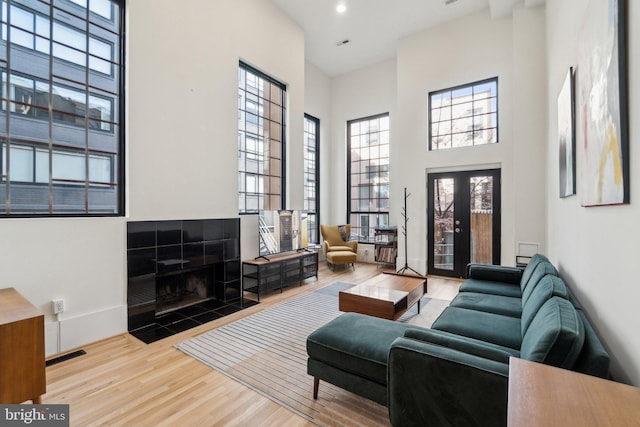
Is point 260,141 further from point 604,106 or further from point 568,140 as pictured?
point 604,106

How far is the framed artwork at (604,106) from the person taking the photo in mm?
1292

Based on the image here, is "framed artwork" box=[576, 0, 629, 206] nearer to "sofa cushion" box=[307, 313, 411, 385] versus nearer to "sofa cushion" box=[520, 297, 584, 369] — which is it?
"sofa cushion" box=[520, 297, 584, 369]

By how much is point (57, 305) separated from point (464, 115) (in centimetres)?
646

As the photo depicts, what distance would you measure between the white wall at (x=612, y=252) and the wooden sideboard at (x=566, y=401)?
1.38 ft

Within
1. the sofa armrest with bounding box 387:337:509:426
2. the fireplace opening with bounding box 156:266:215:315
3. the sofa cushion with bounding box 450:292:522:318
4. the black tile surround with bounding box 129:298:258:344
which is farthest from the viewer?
the fireplace opening with bounding box 156:266:215:315

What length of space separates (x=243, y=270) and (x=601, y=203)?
403 cm

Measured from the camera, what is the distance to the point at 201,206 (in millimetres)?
3900

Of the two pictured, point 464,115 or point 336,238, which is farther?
point 336,238

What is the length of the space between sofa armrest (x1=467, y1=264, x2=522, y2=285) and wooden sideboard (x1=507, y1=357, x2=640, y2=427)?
262 centimetres

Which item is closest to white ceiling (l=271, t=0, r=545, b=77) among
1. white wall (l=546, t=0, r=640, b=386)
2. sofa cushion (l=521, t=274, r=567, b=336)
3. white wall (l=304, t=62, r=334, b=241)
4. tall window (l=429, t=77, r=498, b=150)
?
white wall (l=304, t=62, r=334, b=241)

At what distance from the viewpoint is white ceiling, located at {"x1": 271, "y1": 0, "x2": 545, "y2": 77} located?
5.02 metres

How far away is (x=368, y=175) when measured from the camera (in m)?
7.22

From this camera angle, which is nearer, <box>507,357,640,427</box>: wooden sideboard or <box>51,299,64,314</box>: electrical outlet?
<box>507,357,640,427</box>: wooden sideboard

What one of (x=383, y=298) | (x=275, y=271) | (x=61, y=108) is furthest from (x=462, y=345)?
(x=61, y=108)
